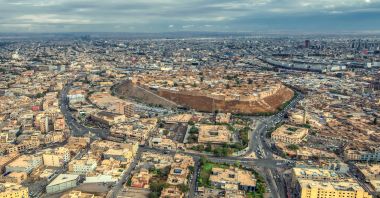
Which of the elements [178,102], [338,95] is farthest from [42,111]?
[338,95]

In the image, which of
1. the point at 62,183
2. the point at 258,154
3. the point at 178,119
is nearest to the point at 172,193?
the point at 62,183

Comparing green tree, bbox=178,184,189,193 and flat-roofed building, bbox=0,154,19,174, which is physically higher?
flat-roofed building, bbox=0,154,19,174

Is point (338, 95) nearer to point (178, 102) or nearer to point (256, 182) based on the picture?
point (178, 102)

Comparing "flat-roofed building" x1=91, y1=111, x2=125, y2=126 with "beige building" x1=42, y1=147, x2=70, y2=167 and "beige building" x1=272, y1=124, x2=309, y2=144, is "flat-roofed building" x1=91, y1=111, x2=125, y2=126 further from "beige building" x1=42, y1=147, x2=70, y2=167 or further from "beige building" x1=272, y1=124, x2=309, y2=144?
"beige building" x1=272, y1=124, x2=309, y2=144

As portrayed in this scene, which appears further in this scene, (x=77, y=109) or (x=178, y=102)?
(x=178, y=102)

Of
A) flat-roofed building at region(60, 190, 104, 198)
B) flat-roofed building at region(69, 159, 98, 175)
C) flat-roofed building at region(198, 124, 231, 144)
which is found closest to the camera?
flat-roofed building at region(60, 190, 104, 198)

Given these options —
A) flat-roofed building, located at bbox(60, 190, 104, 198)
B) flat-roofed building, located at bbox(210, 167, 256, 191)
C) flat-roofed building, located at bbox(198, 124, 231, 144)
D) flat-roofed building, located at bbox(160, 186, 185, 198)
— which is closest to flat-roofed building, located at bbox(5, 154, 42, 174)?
flat-roofed building, located at bbox(60, 190, 104, 198)
